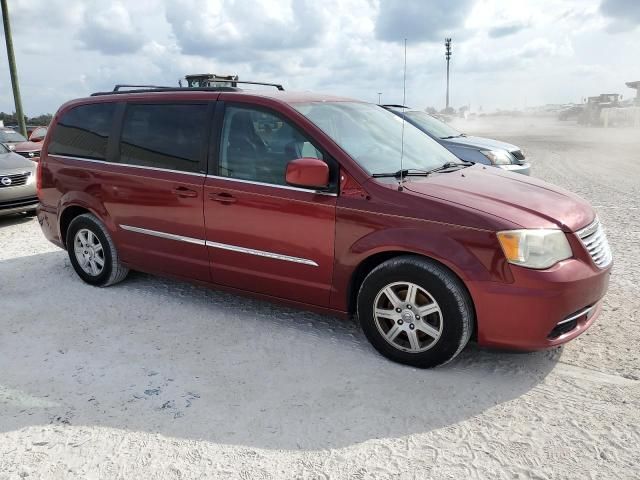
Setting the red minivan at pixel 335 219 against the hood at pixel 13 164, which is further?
the hood at pixel 13 164

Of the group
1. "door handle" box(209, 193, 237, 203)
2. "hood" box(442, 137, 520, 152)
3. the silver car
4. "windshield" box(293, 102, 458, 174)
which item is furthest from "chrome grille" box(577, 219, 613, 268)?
the silver car

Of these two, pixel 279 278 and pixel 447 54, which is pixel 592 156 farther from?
pixel 447 54

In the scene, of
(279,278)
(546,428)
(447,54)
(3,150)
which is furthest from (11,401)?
(447,54)

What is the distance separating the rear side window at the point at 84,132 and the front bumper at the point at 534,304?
11.7 ft

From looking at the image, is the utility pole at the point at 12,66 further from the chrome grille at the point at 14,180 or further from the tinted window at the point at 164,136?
the tinted window at the point at 164,136

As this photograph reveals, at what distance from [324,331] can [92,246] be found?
8.18 ft

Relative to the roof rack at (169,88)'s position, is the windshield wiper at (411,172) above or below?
below

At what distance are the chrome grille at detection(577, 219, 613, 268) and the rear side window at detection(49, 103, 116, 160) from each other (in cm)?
397

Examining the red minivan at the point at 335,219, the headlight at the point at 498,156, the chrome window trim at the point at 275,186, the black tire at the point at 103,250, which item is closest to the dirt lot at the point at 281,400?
the red minivan at the point at 335,219

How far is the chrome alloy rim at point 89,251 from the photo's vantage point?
5.24 m

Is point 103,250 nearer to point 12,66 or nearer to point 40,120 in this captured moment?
point 12,66

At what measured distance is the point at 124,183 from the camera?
189 inches

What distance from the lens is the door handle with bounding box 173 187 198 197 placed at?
4.34 m

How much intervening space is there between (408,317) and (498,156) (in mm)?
6753
